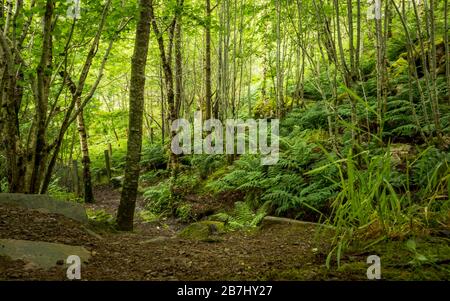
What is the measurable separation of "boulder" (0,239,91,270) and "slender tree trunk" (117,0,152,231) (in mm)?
1704

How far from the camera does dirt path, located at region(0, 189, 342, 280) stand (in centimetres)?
215

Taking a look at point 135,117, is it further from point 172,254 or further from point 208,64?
point 208,64

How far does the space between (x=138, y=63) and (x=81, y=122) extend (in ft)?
15.5

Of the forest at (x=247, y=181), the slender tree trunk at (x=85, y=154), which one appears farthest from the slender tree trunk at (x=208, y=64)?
the slender tree trunk at (x=85, y=154)

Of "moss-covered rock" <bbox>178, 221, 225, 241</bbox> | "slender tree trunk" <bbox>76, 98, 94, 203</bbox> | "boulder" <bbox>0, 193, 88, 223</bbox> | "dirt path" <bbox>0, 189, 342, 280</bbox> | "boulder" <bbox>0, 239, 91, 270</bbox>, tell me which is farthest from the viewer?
"slender tree trunk" <bbox>76, 98, 94, 203</bbox>

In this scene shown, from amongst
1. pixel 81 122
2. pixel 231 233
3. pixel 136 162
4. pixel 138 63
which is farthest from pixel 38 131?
pixel 81 122

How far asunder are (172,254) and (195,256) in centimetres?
28

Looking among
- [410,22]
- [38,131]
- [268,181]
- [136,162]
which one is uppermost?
[410,22]

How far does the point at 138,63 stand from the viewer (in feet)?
14.3

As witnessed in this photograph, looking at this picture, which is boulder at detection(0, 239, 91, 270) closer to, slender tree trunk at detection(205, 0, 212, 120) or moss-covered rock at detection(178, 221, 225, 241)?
moss-covered rock at detection(178, 221, 225, 241)

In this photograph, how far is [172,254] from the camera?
3021mm

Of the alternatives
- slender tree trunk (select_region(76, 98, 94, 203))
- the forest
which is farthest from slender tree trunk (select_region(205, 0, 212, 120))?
slender tree trunk (select_region(76, 98, 94, 203))

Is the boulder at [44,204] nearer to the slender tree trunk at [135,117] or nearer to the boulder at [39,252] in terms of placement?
the slender tree trunk at [135,117]

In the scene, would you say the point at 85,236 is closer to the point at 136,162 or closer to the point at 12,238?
the point at 12,238
